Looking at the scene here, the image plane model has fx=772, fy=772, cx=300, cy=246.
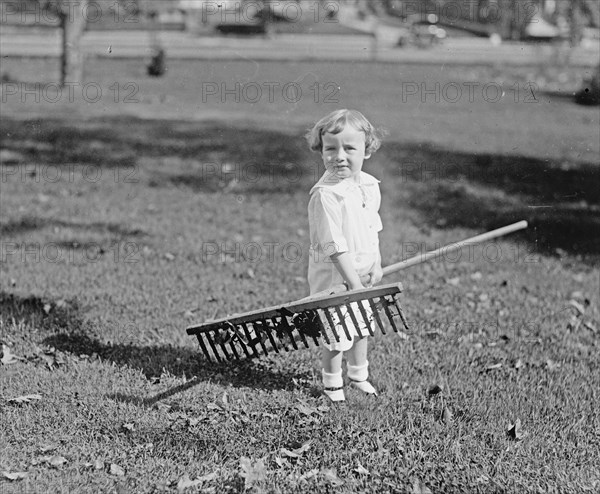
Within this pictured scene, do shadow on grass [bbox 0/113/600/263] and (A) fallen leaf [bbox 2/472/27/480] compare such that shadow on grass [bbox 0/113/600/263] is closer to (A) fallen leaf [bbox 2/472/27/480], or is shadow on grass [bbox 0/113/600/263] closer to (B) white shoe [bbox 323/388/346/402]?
(B) white shoe [bbox 323/388/346/402]

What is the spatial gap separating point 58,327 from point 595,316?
3.91 metres

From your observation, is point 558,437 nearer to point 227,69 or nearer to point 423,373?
point 423,373

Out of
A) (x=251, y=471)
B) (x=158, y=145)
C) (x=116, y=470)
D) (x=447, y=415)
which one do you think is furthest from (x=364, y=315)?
(x=158, y=145)

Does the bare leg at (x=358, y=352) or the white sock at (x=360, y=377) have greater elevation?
the bare leg at (x=358, y=352)

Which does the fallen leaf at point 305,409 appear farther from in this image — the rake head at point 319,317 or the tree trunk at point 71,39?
the tree trunk at point 71,39

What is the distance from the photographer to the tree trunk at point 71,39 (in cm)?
1781

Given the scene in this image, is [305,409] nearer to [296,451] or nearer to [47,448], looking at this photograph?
[296,451]

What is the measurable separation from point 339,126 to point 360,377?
4.77 ft

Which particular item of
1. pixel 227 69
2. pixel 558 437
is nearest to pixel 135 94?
pixel 227 69

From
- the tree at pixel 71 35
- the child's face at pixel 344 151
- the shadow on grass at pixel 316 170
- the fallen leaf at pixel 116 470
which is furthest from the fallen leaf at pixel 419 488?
the tree at pixel 71 35

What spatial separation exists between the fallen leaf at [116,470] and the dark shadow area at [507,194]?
526cm

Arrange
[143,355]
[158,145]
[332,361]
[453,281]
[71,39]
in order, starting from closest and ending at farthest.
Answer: [332,361], [143,355], [453,281], [158,145], [71,39]

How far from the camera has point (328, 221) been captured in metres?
3.87

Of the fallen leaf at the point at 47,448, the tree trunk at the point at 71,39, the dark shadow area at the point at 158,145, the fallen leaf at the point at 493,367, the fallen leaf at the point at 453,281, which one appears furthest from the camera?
the tree trunk at the point at 71,39
